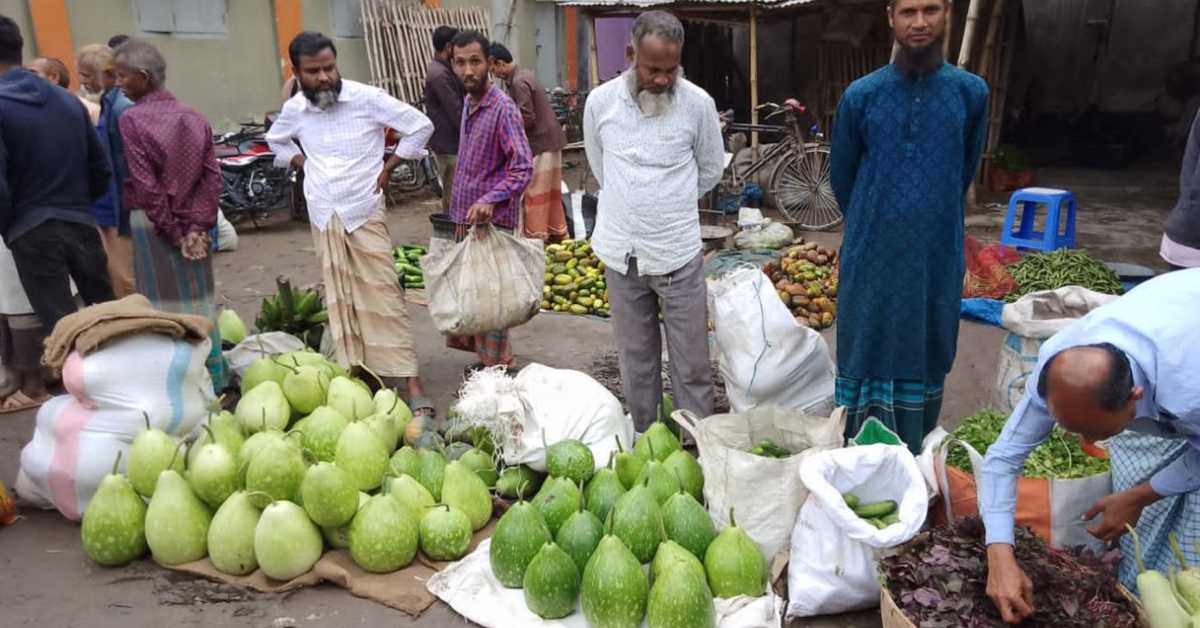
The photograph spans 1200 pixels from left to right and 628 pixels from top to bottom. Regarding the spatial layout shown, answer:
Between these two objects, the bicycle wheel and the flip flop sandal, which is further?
the bicycle wheel

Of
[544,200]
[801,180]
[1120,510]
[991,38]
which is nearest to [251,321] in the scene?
[544,200]

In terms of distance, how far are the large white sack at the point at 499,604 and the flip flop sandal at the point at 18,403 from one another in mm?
3061

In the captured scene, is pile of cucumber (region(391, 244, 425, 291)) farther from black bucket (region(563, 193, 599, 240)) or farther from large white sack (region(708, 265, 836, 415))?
large white sack (region(708, 265, 836, 415))

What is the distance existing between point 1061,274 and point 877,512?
3.85m

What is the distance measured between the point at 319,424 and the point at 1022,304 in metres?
3.26

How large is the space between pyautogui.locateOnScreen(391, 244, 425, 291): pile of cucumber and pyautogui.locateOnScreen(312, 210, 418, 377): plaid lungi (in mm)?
2174

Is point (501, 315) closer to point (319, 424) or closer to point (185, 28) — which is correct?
point (319, 424)

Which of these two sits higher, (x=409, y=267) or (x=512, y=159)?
(x=512, y=159)

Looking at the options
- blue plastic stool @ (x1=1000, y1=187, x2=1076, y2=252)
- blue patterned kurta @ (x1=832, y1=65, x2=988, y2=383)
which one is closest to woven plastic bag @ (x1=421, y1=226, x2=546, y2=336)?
blue patterned kurta @ (x1=832, y1=65, x2=988, y2=383)

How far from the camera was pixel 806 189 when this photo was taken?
30.9 feet

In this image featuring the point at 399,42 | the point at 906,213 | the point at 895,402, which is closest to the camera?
the point at 906,213

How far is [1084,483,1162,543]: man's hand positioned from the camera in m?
2.38

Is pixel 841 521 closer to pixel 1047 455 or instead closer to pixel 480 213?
pixel 1047 455

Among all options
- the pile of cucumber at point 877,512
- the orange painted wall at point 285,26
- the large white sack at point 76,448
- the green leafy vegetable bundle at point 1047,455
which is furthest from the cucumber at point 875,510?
the orange painted wall at point 285,26
